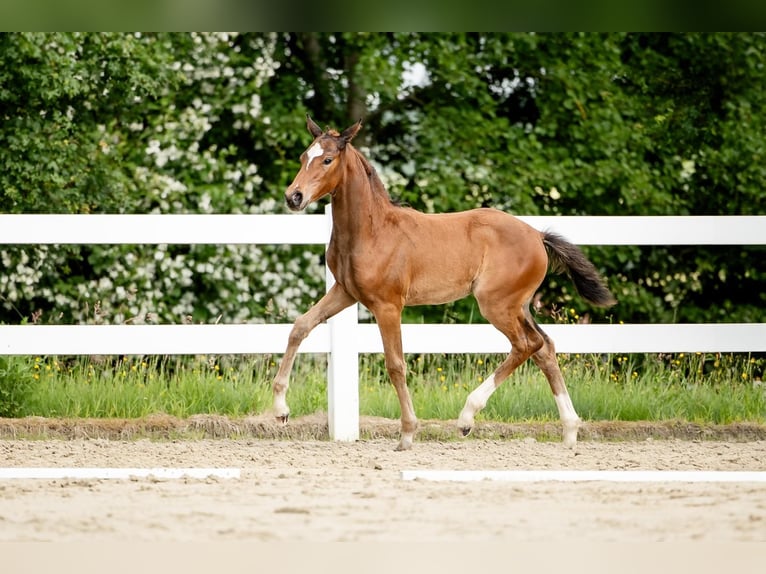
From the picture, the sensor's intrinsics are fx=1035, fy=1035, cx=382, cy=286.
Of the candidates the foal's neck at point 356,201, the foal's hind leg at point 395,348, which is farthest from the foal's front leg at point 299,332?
the foal's neck at point 356,201

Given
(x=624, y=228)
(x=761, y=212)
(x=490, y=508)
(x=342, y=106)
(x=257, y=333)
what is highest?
(x=342, y=106)

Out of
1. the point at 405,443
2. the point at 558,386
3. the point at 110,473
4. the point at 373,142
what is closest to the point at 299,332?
the point at 405,443

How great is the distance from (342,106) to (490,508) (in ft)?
29.7

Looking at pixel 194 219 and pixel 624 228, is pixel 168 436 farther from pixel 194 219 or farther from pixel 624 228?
pixel 624 228

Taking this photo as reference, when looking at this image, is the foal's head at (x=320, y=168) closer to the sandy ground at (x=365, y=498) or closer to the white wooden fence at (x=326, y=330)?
the white wooden fence at (x=326, y=330)

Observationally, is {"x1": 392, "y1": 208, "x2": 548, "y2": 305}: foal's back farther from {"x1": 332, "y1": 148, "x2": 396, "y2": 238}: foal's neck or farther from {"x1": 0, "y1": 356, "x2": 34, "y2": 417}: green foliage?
{"x1": 0, "y1": 356, "x2": 34, "y2": 417}: green foliage

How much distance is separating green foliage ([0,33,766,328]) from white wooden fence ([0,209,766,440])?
3611 mm

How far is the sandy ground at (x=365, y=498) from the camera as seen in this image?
3426mm

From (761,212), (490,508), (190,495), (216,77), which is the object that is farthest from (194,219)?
(761,212)

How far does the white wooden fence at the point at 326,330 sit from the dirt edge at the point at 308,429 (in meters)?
0.29

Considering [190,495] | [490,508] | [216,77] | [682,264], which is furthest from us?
[682,264]

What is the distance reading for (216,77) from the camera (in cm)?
1168

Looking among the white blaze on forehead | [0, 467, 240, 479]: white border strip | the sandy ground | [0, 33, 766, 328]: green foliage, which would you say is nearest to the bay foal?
the white blaze on forehead

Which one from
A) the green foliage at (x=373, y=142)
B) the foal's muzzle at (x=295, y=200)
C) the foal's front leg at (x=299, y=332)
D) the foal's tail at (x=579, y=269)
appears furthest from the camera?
the green foliage at (x=373, y=142)
